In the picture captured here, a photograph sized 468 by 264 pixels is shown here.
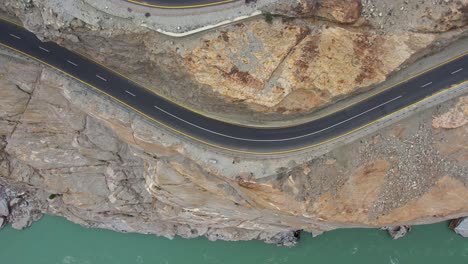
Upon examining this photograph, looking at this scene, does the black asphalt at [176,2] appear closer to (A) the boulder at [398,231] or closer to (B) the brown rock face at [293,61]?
(B) the brown rock face at [293,61]

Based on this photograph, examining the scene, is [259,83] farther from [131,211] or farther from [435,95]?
[131,211]

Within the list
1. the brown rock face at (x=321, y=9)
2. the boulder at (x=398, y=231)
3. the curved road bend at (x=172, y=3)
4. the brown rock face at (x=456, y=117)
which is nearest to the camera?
the brown rock face at (x=321, y=9)

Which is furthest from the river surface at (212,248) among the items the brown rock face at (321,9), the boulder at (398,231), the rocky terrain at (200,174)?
the brown rock face at (321,9)

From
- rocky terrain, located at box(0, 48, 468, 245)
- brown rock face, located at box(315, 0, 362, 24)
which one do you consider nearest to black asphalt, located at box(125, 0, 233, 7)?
brown rock face, located at box(315, 0, 362, 24)

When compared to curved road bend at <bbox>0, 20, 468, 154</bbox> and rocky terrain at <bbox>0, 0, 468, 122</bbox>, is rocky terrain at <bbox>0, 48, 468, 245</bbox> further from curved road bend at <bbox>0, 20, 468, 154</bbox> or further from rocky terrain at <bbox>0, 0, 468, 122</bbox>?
rocky terrain at <bbox>0, 0, 468, 122</bbox>

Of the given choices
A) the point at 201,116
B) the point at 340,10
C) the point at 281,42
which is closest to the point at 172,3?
the point at 281,42

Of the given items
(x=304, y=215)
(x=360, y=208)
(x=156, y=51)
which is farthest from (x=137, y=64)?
(x=360, y=208)
